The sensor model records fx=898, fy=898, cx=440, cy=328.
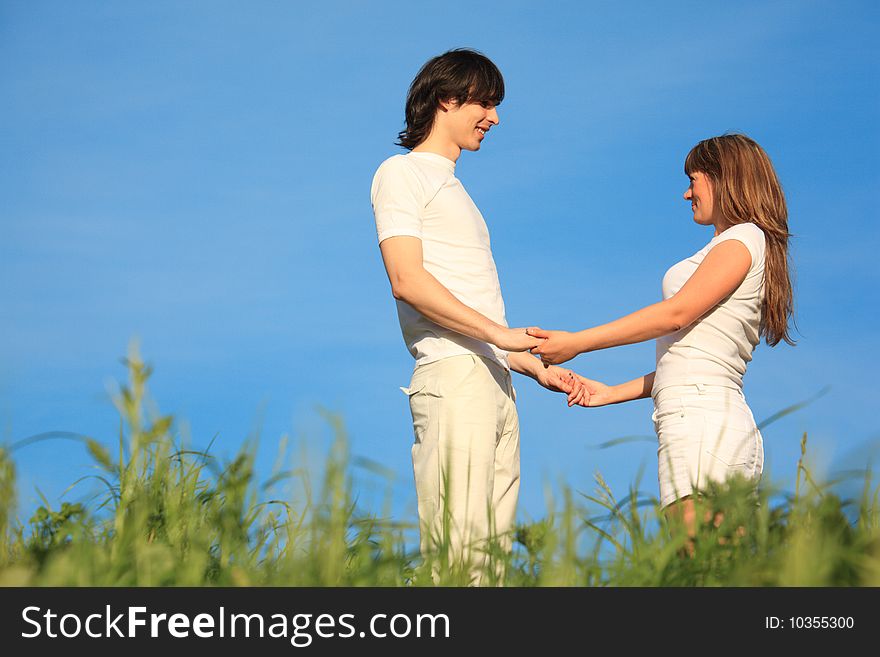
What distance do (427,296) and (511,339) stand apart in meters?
0.46

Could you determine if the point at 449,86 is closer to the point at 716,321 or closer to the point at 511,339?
the point at 511,339

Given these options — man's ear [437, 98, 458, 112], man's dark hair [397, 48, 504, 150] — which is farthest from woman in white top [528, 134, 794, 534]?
man's ear [437, 98, 458, 112]

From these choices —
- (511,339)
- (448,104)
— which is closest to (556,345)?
(511,339)

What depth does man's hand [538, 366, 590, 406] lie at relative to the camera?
5.34 metres

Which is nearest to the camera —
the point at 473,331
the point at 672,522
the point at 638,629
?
the point at 638,629

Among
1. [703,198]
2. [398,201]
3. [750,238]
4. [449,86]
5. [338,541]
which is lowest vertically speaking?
[338,541]

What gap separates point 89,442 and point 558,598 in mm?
2003

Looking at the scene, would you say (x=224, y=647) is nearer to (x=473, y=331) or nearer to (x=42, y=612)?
(x=42, y=612)

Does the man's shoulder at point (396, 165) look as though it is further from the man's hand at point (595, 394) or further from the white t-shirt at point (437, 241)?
the man's hand at point (595, 394)

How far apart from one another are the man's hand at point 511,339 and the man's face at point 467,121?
39.1 inches

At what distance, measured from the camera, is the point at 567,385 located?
17.7ft

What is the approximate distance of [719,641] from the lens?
2490mm

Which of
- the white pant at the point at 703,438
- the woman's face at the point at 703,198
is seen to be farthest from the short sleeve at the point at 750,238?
the white pant at the point at 703,438

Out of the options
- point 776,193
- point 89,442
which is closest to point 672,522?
point 776,193
